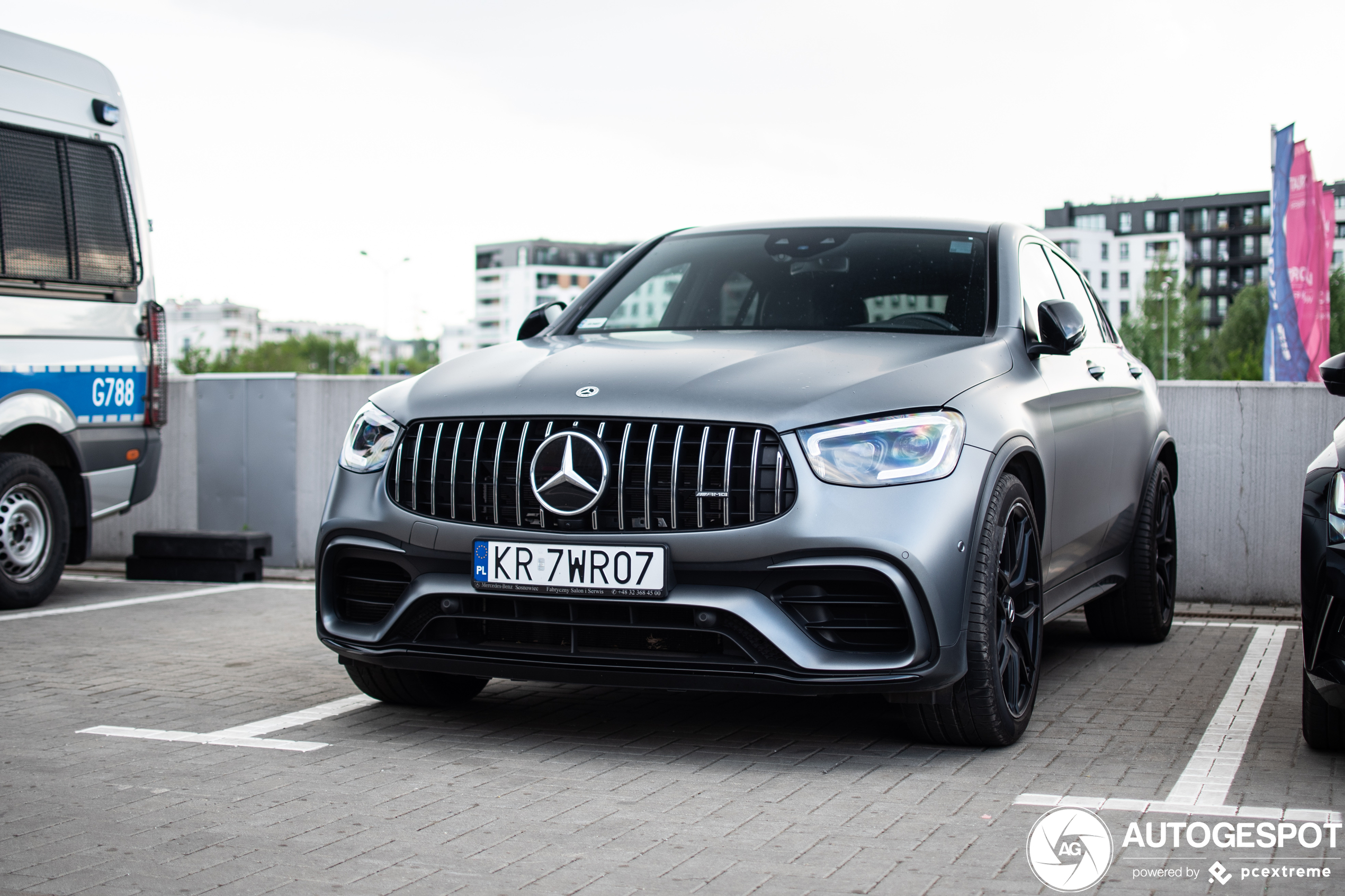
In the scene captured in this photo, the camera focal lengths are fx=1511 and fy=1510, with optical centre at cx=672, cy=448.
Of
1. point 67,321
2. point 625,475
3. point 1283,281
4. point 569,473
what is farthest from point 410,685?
point 1283,281

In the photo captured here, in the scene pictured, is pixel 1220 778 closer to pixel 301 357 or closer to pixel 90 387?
pixel 90 387

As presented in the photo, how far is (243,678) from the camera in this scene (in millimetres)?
6027

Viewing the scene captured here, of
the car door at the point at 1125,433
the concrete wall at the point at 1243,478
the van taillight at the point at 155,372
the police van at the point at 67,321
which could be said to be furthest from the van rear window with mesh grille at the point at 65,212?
the car door at the point at 1125,433

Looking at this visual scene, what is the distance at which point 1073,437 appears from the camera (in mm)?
5535

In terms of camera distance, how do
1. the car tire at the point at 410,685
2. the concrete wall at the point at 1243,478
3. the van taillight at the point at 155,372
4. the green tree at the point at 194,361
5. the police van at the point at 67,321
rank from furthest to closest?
1. the green tree at the point at 194,361
2. the van taillight at the point at 155,372
3. the concrete wall at the point at 1243,478
4. the police van at the point at 67,321
5. the car tire at the point at 410,685

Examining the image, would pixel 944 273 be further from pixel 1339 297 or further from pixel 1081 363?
pixel 1339 297

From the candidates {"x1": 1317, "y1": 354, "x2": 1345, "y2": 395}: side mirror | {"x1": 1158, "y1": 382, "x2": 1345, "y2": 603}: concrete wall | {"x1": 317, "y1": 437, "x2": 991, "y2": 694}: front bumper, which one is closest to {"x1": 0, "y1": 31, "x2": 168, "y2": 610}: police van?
{"x1": 317, "y1": 437, "x2": 991, "y2": 694}: front bumper

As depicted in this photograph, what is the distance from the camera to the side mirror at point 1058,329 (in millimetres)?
5195

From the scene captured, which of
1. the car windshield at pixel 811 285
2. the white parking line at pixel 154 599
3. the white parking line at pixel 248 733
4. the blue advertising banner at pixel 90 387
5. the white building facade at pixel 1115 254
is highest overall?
the white building facade at pixel 1115 254

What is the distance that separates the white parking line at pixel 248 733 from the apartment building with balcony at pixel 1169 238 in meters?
140

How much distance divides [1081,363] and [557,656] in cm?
260

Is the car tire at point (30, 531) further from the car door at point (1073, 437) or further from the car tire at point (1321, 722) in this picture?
the car tire at point (1321, 722)

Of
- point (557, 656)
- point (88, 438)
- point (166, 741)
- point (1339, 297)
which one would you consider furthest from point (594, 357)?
point (1339, 297)

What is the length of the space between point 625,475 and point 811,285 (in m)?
1.58
